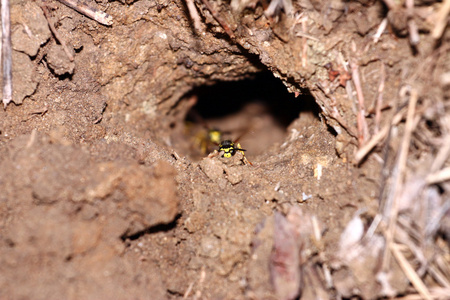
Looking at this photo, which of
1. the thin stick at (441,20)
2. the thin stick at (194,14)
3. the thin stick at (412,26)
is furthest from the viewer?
the thin stick at (194,14)

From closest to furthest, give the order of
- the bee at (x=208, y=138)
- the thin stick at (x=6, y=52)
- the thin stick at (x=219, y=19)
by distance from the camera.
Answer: the thin stick at (x=6, y=52)
the thin stick at (x=219, y=19)
the bee at (x=208, y=138)

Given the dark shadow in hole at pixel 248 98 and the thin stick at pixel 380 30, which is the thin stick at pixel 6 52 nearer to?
the dark shadow in hole at pixel 248 98

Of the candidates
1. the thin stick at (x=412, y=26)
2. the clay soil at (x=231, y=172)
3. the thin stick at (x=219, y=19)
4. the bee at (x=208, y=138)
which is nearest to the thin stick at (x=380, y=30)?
the clay soil at (x=231, y=172)

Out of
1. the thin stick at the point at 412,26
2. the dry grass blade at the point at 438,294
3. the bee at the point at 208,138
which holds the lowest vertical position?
the bee at the point at 208,138

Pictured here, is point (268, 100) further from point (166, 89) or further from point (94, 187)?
point (94, 187)

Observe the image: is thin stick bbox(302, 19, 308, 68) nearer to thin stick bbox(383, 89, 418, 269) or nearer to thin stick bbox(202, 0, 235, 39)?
thin stick bbox(202, 0, 235, 39)

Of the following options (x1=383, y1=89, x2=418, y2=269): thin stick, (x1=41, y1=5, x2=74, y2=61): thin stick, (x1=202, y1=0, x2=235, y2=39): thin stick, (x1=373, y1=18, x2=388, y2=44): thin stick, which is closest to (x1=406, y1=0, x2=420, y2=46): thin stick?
Answer: (x1=373, y1=18, x2=388, y2=44): thin stick

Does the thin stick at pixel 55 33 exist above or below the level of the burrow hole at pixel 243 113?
above
